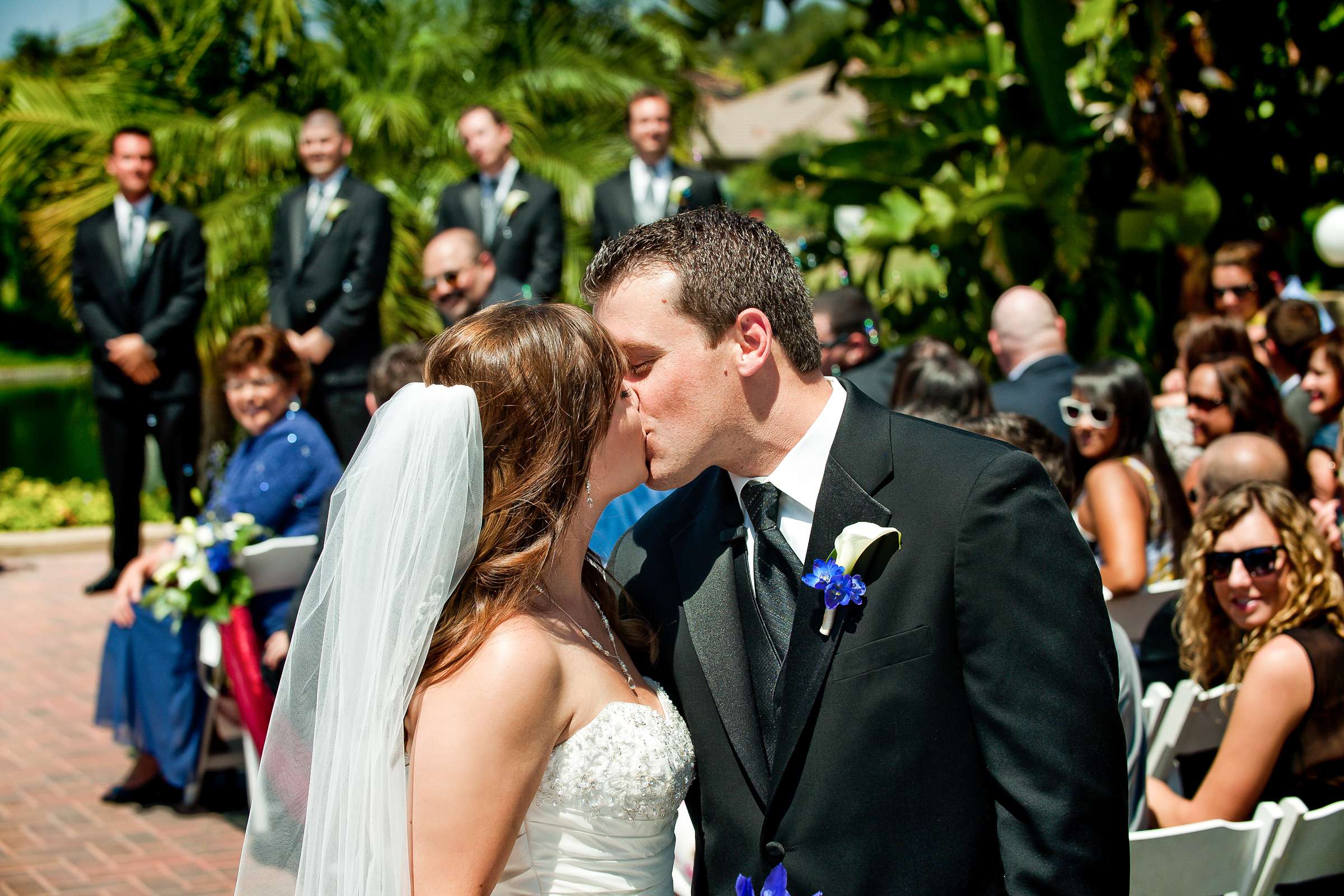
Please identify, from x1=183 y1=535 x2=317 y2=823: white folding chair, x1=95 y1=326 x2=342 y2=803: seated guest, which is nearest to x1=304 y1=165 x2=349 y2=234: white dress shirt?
x1=95 y1=326 x2=342 y2=803: seated guest

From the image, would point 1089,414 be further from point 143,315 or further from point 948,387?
point 143,315

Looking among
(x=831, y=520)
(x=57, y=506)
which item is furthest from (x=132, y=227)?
(x=831, y=520)

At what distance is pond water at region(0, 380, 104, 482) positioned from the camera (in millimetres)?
18047

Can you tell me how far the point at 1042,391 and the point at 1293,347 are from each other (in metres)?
1.56

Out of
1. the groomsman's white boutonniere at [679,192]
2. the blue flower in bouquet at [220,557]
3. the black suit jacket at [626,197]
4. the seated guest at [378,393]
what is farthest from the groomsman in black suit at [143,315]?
the seated guest at [378,393]

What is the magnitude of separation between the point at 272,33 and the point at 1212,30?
10383 mm

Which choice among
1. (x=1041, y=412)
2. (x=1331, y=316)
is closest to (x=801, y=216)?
(x=1331, y=316)

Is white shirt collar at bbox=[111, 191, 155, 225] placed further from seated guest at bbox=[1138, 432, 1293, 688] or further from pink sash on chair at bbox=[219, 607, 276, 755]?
seated guest at bbox=[1138, 432, 1293, 688]

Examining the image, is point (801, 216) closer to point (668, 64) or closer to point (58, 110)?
point (668, 64)

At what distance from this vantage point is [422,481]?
2.22m

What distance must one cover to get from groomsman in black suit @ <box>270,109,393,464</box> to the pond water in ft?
15.4

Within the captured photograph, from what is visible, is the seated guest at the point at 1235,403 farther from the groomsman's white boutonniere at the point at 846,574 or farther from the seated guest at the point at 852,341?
the groomsman's white boutonniere at the point at 846,574

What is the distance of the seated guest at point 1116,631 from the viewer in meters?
3.30

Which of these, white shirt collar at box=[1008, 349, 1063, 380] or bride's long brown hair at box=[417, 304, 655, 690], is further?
white shirt collar at box=[1008, 349, 1063, 380]
